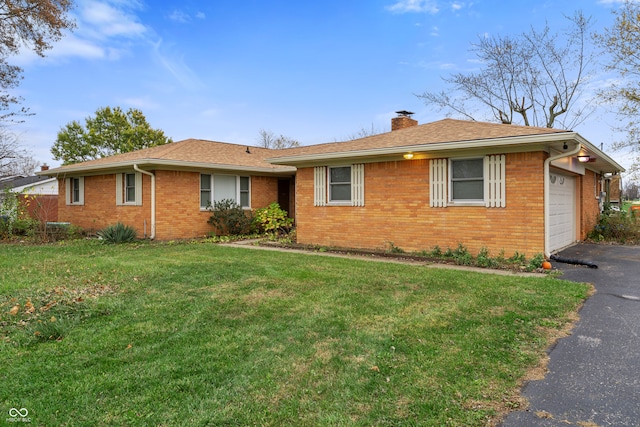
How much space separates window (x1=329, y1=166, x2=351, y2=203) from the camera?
11039 mm

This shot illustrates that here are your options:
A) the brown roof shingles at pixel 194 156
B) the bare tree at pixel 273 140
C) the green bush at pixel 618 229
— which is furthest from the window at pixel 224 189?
the bare tree at pixel 273 140

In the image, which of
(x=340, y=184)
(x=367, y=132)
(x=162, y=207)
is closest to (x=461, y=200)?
(x=340, y=184)

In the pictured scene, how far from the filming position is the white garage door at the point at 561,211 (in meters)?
9.62

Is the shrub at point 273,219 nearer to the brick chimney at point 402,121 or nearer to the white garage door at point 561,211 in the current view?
the brick chimney at point 402,121

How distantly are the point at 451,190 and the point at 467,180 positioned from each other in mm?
428

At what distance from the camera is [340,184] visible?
440 inches

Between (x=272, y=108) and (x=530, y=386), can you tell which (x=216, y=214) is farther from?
(x=272, y=108)

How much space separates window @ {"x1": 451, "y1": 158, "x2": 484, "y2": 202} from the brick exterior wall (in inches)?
339

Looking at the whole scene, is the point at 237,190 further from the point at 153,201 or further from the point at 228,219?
the point at 153,201

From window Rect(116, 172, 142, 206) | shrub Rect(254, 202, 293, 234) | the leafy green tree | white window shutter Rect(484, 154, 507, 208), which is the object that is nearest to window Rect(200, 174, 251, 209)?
shrub Rect(254, 202, 293, 234)

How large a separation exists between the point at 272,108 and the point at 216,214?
45.7 ft

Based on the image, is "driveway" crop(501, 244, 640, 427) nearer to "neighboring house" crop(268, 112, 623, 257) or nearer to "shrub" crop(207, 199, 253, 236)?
"neighboring house" crop(268, 112, 623, 257)

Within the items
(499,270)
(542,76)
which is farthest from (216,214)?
(542,76)

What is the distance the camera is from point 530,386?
3.06 metres
